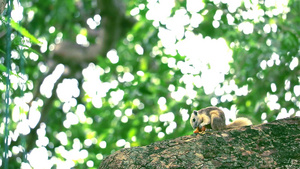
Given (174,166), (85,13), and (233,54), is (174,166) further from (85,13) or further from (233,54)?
(85,13)

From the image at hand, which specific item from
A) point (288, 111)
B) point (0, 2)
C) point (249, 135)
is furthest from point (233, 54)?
point (0, 2)

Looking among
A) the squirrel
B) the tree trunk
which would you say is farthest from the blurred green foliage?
the tree trunk

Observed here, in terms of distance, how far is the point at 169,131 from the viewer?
7.52 meters

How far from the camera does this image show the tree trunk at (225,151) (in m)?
2.99

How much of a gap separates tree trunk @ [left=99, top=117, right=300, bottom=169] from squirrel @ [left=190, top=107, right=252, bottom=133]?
0.71m

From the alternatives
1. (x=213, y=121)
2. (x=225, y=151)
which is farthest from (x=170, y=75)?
(x=225, y=151)

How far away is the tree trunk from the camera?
118 inches

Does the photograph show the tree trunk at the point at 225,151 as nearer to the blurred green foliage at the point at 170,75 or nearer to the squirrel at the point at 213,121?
the squirrel at the point at 213,121

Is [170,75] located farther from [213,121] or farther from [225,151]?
[225,151]

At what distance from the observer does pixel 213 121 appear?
4.04 metres

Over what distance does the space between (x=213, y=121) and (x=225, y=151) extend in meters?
0.97

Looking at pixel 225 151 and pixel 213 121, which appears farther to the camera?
pixel 213 121

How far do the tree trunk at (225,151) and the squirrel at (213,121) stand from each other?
2.33 ft

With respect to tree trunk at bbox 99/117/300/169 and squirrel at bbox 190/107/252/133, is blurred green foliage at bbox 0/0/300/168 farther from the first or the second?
tree trunk at bbox 99/117/300/169
